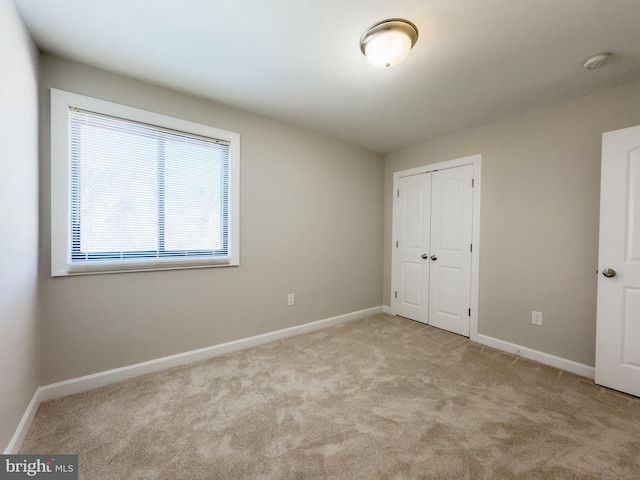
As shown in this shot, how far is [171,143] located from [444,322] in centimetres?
362

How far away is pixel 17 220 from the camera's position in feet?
4.72

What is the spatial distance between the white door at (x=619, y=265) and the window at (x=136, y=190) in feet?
10.4

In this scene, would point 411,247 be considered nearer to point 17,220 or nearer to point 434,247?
point 434,247

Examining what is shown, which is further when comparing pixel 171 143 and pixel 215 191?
pixel 215 191

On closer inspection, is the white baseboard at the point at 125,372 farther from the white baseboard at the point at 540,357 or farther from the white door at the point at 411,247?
the white baseboard at the point at 540,357

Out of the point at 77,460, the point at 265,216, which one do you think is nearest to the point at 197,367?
the point at 77,460

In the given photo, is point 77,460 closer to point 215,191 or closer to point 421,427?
point 421,427

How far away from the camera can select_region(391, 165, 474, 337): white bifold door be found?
3.14m

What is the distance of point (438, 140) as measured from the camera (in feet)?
11.0

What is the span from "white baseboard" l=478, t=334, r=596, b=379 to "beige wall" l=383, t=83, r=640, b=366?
2.0 inches

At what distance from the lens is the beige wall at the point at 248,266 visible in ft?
6.41

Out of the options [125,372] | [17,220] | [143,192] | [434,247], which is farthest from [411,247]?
→ [17,220]

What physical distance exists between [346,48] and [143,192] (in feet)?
6.35

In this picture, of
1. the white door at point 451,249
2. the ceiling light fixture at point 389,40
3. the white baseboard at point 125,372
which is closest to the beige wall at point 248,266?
the white baseboard at point 125,372
